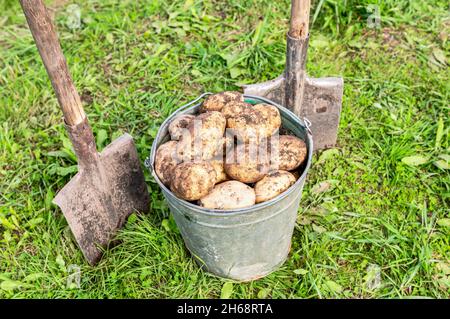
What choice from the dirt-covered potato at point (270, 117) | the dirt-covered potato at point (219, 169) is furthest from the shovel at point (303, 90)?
the dirt-covered potato at point (219, 169)

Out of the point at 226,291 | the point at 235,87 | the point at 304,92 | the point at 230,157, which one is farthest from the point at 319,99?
the point at 226,291

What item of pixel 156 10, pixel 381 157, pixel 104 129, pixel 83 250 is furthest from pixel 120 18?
pixel 381 157

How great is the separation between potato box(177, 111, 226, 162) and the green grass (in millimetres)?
689

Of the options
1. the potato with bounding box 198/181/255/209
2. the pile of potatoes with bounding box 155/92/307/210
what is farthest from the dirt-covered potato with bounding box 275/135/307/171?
the potato with bounding box 198/181/255/209

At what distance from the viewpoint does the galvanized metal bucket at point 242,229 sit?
217cm

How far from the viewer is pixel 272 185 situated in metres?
2.25

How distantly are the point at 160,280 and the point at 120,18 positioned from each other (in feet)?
7.64

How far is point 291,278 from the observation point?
2.68 m

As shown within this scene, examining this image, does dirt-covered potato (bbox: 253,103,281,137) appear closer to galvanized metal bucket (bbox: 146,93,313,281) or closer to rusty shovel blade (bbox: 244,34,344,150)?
galvanized metal bucket (bbox: 146,93,313,281)

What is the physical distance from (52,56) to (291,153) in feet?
4.06

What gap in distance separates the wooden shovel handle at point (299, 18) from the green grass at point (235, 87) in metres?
0.88

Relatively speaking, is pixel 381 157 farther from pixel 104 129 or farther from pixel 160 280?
pixel 104 129

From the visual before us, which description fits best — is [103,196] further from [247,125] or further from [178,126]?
[247,125]

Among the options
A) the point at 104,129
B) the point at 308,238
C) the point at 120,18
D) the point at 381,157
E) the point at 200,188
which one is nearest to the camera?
the point at 200,188
